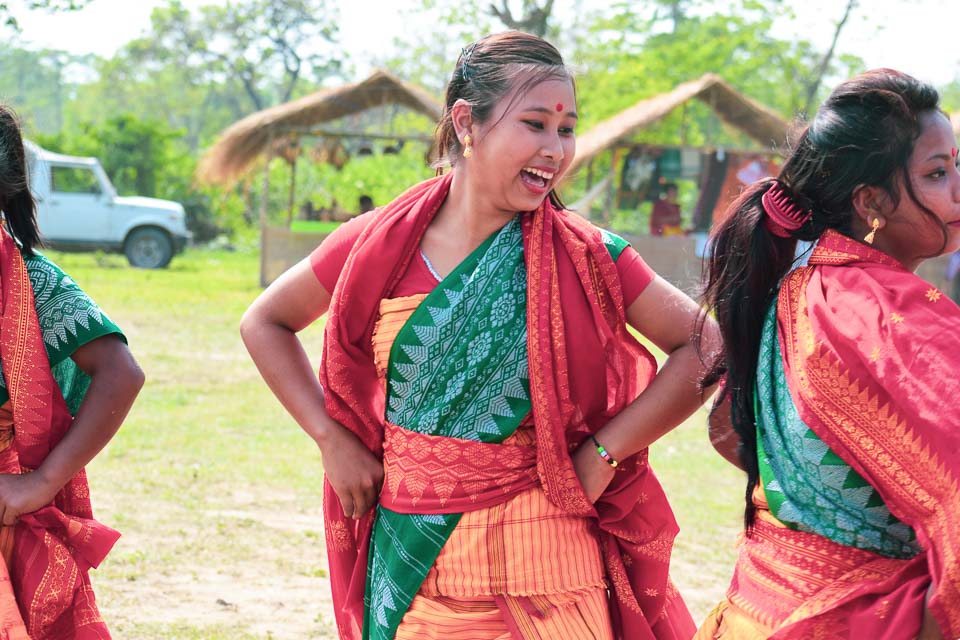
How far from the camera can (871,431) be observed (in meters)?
1.93

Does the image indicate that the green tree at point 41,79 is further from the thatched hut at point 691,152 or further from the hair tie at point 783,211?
the hair tie at point 783,211

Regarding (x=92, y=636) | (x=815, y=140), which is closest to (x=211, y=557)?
(x=92, y=636)

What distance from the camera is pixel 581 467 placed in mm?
2598

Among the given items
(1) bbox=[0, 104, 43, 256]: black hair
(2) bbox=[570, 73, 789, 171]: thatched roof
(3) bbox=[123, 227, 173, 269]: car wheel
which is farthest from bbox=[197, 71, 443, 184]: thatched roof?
(1) bbox=[0, 104, 43, 256]: black hair

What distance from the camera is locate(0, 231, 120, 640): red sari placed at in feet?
8.57

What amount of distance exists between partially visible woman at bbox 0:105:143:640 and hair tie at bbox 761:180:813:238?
1547mm

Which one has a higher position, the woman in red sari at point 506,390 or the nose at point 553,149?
the nose at point 553,149

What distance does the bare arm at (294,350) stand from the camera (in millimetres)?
2766

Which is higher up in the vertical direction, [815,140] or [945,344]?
[815,140]

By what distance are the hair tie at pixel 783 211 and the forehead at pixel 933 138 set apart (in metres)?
0.23

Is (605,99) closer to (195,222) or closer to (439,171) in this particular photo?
(195,222)

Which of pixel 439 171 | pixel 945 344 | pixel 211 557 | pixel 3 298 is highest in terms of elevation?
pixel 945 344

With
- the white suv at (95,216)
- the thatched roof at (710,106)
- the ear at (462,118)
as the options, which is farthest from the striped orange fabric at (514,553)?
the white suv at (95,216)

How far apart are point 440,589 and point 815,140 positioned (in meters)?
1.26
